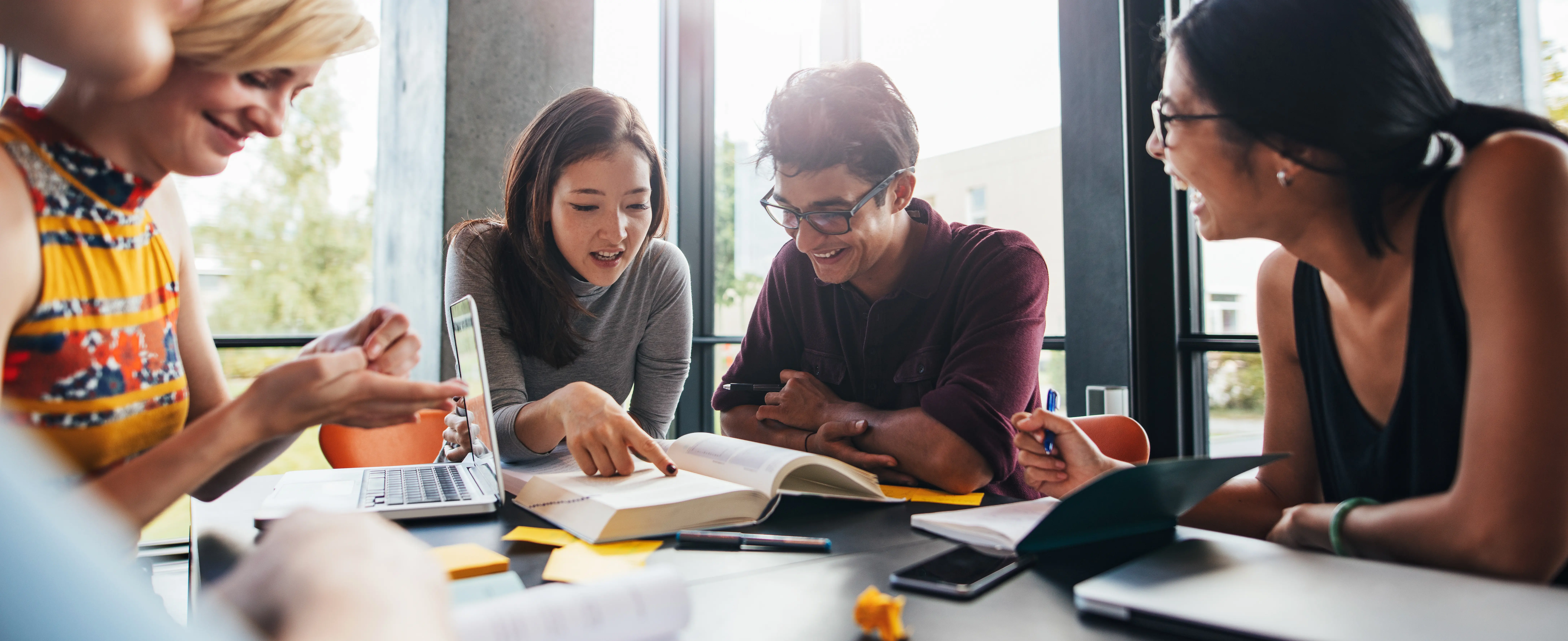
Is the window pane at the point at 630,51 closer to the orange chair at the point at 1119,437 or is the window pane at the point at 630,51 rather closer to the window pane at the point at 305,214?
the window pane at the point at 305,214

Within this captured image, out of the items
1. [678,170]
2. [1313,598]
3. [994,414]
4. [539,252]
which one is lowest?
[1313,598]

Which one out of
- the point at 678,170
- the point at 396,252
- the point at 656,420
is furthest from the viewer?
the point at 678,170

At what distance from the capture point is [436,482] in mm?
1394

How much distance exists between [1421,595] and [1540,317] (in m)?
0.37

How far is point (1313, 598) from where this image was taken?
693mm

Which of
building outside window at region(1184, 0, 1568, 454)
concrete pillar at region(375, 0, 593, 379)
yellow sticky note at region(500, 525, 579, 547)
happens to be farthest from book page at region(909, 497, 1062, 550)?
concrete pillar at region(375, 0, 593, 379)

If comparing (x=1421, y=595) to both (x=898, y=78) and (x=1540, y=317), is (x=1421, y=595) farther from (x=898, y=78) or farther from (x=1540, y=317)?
(x=898, y=78)

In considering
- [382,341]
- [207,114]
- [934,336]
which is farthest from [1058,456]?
[207,114]


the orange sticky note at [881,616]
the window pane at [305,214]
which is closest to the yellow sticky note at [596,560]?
the orange sticky note at [881,616]

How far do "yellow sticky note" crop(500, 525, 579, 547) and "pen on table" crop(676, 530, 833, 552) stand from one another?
15cm

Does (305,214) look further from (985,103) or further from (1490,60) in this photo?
(1490,60)

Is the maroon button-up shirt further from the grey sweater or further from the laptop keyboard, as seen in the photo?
the laptop keyboard

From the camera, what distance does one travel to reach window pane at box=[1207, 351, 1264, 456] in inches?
87.8

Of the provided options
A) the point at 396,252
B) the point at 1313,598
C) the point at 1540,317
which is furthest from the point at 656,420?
the point at 396,252
